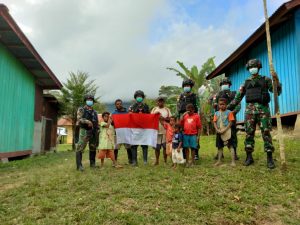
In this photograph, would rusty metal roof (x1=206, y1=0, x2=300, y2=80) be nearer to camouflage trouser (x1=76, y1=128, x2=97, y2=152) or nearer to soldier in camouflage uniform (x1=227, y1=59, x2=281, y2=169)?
soldier in camouflage uniform (x1=227, y1=59, x2=281, y2=169)

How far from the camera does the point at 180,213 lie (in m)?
4.00

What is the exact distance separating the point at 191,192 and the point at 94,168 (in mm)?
3396

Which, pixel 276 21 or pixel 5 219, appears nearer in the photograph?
pixel 5 219

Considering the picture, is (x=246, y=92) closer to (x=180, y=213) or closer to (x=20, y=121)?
(x=180, y=213)

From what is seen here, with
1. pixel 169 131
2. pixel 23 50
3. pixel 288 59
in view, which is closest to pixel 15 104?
pixel 23 50

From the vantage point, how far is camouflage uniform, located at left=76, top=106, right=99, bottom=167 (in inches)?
278

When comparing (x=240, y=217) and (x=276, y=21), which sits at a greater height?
(x=276, y=21)

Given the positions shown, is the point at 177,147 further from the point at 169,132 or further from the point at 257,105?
the point at 257,105

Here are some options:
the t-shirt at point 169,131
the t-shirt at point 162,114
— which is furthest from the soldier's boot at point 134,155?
the t-shirt at point 169,131

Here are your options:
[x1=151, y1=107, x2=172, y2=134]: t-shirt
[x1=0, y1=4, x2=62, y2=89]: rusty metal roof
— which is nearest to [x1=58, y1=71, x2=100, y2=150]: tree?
[x1=0, y1=4, x2=62, y2=89]: rusty metal roof

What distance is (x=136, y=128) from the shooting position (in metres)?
7.45

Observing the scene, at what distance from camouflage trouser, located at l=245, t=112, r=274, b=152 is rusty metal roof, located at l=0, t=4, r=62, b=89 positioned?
8190mm

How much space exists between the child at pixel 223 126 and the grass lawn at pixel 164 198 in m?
0.57

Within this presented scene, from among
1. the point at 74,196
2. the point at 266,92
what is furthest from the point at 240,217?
the point at 266,92
